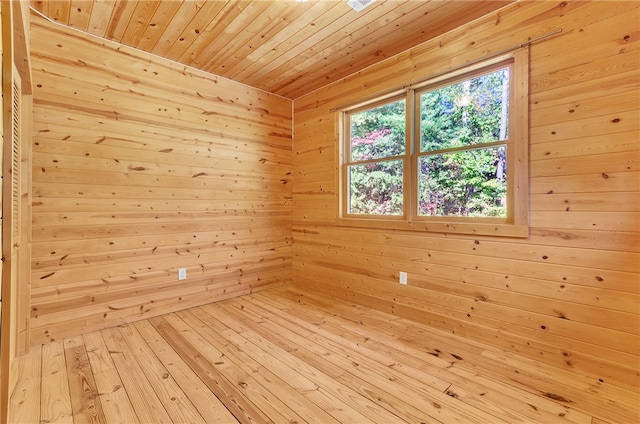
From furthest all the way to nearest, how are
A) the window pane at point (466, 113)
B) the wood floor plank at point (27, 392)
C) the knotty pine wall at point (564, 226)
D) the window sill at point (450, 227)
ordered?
the window pane at point (466, 113) → the window sill at point (450, 227) → the knotty pine wall at point (564, 226) → the wood floor plank at point (27, 392)

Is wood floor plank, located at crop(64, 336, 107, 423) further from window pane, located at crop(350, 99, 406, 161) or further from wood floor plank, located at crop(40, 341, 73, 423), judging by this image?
window pane, located at crop(350, 99, 406, 161)

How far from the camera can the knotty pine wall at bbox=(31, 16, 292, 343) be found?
228 centimetres

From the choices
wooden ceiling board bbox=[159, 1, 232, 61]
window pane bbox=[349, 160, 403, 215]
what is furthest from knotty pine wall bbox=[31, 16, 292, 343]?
window pane bbox=[349, 160, 403, 215]

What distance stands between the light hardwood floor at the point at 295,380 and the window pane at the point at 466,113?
1.61 metres

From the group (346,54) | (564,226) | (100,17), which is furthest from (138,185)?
(564,226)

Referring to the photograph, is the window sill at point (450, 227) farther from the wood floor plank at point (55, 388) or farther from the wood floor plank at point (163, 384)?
the wood floor plank at point (55, 388)

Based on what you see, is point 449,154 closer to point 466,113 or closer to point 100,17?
point 466,113

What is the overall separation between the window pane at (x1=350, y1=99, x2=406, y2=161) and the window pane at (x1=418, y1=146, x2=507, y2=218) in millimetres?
364

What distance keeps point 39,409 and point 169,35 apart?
271cm

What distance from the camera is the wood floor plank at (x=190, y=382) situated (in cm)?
149

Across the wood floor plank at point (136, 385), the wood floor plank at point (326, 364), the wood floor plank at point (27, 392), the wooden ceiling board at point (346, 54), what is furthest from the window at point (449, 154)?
the wood floor plank at point (27, 392)

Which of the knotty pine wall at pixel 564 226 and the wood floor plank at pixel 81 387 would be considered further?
the knotty pine wall at pixel 564 226

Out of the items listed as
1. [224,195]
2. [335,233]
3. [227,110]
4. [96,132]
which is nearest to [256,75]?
[227,110]

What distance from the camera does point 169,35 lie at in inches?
97.3
